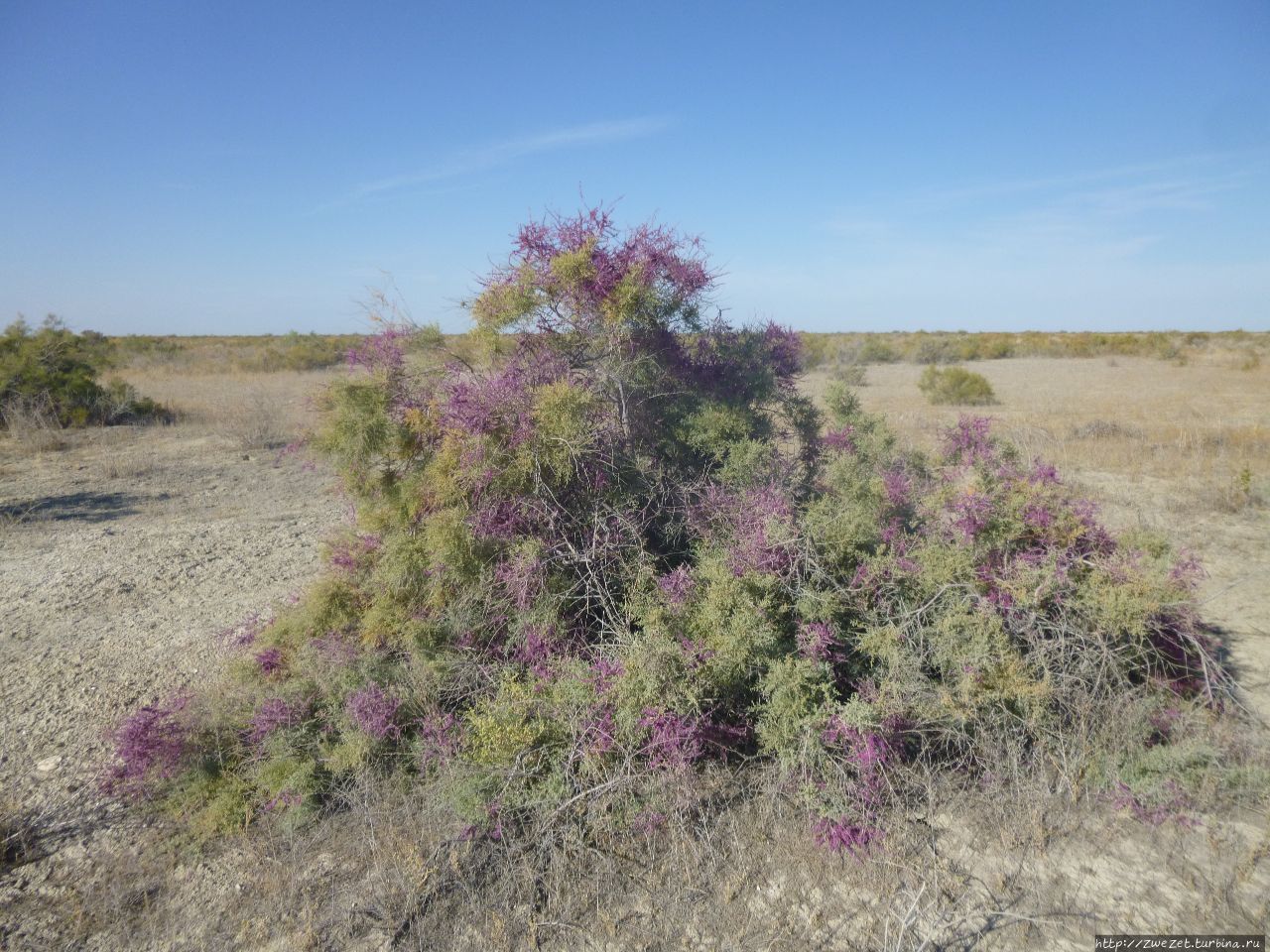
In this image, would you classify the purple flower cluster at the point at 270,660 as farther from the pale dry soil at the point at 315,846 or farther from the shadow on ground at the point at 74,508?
the shadow on ground at the point at 74,508

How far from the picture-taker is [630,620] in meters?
4.03

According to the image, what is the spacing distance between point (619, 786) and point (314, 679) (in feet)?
6.83

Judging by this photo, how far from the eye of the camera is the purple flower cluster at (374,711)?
3811 mm

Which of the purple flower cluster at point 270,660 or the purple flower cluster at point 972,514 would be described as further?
the purple flower cluster at point 270,660

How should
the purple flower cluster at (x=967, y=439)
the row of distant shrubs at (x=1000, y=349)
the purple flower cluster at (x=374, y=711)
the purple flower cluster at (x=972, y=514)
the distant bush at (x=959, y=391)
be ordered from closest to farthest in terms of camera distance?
1. the purple flower cluster at (x=374, y=711)
2. the purple flower cluster at (x=972, y=514)
3. the purple flower cluster at (x=967, y=439)
4. the distant bush at (x=959, y=391)
5. the row of distant shrubs at (x=1000, y=349)

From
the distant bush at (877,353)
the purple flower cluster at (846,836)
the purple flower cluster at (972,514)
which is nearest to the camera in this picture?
the purple flower cluster at (846,836)

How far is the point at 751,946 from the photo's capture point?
278cm

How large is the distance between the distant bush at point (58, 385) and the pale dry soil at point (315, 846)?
659 cm

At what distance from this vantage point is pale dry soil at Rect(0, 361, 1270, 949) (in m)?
2.88

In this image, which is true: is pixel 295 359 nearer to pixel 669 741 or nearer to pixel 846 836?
pixel 669 741

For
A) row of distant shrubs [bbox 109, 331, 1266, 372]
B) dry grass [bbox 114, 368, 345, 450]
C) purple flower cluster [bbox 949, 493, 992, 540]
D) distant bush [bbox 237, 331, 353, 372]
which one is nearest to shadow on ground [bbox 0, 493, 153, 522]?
dry grass [bbox 114, 368, 345, 450]

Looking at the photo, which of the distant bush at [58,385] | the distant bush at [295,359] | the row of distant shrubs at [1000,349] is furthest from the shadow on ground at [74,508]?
the row of distant shrubs at [1000,349]

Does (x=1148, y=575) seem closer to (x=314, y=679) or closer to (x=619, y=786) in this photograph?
(x=619, y=786)

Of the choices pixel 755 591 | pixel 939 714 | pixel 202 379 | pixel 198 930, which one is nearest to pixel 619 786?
pixel 755 591
